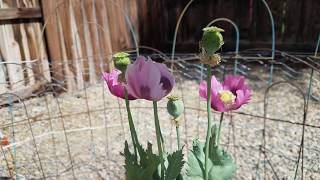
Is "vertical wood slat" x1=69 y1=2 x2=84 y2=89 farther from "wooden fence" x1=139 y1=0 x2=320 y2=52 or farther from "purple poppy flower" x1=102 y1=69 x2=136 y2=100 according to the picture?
"purple poppy flower" x1=102 y1=69 x2=136 y2=100

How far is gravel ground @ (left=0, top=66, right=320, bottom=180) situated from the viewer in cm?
148

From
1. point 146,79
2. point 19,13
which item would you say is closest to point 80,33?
point 19,13

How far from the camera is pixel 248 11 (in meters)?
3.73

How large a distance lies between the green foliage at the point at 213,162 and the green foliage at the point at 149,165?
Result: 4 cm

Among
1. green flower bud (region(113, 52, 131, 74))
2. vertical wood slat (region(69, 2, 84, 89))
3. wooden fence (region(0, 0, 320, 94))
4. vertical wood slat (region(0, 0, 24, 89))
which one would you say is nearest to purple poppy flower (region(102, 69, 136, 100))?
green flower bud (region(113, 52, 131, 74))

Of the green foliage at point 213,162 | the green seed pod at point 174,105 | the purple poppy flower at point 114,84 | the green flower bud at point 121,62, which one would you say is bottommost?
the green foliage at point 213,162

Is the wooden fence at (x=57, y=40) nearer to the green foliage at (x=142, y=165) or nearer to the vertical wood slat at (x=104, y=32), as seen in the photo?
the vertical wood slat at (x=104, y=32)

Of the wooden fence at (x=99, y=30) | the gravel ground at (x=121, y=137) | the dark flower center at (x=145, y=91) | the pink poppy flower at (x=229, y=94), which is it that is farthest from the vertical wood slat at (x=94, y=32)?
the dark flower center at (x=145, y=91)

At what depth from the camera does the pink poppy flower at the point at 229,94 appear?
671 mm

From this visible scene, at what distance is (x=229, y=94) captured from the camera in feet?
2.22

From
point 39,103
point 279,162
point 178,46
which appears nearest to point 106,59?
point 39,103

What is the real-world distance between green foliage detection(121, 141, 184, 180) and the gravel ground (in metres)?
0.54

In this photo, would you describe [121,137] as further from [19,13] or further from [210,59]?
[210,59]

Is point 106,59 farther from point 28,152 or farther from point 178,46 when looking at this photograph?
point 28,152
